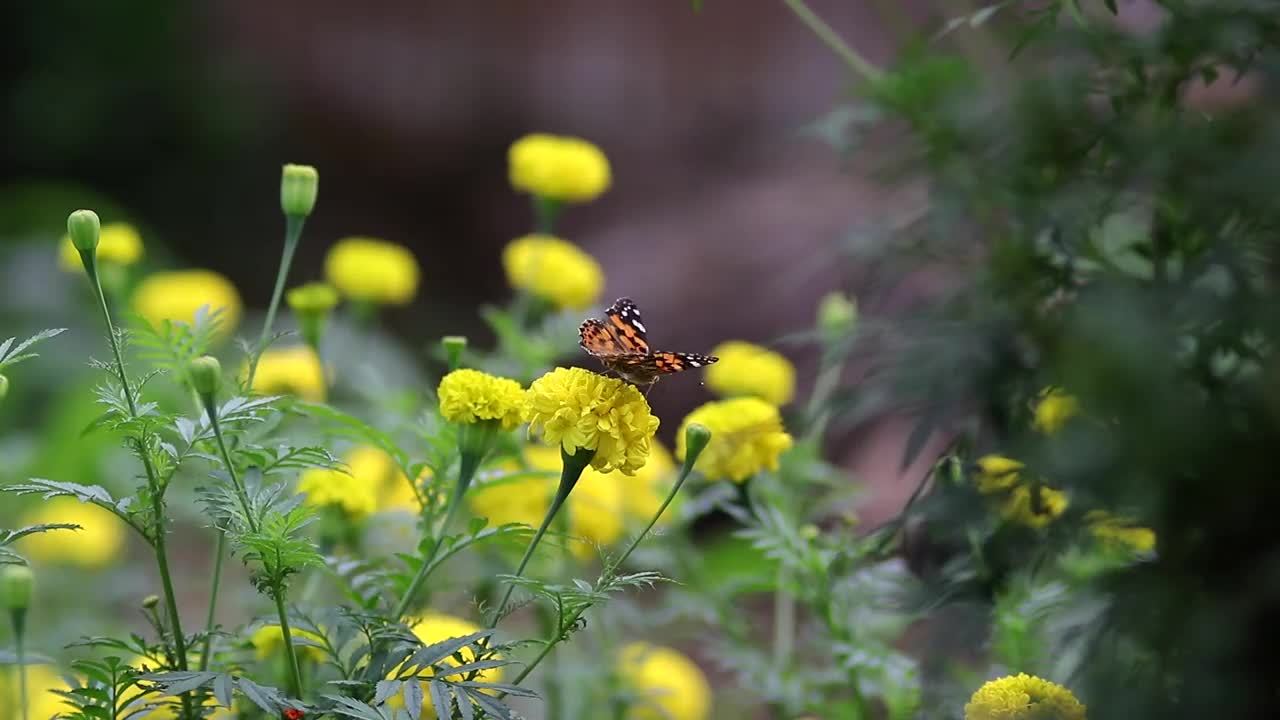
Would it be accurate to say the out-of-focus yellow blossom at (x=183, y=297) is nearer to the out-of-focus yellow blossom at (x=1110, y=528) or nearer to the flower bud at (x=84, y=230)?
the flower bud at (x=84, y=230)

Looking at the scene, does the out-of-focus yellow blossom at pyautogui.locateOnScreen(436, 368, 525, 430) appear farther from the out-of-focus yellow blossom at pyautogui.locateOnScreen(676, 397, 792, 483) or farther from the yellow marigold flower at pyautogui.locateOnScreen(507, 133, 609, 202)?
the yellow marigold flower at pyautogui.locateOnScreen(507, 133, 609, 202)

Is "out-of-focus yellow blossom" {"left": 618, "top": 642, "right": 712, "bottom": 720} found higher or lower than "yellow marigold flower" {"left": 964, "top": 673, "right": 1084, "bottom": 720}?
higher

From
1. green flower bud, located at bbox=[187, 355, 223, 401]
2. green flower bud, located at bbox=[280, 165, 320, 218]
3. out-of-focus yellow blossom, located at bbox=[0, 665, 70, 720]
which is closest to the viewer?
green flower bud, located at bbox=[187, 355, 223, 401]

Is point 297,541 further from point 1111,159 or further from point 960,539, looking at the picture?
point 1111,159

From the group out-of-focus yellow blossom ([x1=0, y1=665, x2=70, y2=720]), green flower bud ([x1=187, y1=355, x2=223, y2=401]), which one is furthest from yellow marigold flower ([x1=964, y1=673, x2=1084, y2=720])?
out-of-focus yellow blossom ([x1=0, y1=665, x2=70, y2=720])

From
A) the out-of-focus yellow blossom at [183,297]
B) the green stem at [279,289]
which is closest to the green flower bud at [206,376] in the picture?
the green stem at [279,289]

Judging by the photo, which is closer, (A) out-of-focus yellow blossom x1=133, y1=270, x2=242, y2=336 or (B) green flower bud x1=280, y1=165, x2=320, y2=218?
(B) green flower bud x1=280, y1=165, x2=320, y2=218

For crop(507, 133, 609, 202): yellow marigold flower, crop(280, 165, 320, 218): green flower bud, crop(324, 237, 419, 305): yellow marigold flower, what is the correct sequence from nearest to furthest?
1. crop(280, 165, 320, 218): green flower bud
2. crop(507, 133, 609, 202): yellow marigold flower
3. crop(324, 237, 419, 305): yellow marigold flower
